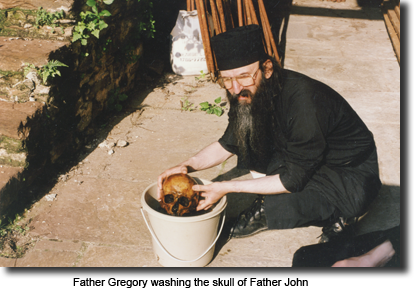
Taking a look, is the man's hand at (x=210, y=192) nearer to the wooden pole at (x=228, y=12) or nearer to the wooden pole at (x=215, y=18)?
the wooden pole at (x=215, y=18)

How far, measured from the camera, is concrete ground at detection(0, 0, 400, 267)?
2.84 metres

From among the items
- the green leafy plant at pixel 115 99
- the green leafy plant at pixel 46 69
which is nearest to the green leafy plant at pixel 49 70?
the green leafy plant at pixel 46 69

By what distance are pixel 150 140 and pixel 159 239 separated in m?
1.89

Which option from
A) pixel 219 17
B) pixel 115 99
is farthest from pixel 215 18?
pixel 115 99

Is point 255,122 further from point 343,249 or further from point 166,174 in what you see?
point 343,249

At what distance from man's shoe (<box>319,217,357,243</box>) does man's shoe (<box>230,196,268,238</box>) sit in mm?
460

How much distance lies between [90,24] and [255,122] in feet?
6.98

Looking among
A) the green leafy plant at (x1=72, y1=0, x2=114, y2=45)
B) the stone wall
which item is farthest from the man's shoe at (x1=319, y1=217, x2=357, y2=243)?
the green leafy plant at (x1=72, y1=0, x2=114, y2=45)

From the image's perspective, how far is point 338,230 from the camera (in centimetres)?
283

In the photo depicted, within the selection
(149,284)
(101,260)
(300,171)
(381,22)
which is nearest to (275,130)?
(300,171)

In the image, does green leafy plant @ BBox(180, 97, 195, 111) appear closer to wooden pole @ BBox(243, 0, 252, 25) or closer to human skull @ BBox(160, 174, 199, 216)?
wooden pole @ BBox(243, 0, 252, 25)

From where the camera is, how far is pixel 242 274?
8.72 feet

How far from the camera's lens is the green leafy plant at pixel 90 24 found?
3583mm

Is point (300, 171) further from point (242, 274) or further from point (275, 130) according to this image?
point (242, 274)
